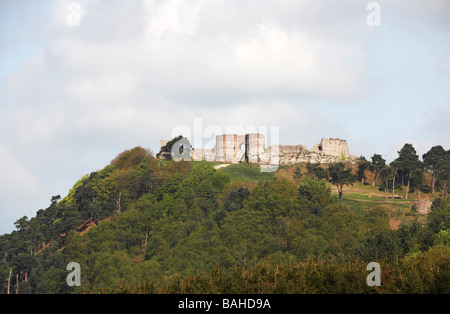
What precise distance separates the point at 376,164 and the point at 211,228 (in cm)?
3624

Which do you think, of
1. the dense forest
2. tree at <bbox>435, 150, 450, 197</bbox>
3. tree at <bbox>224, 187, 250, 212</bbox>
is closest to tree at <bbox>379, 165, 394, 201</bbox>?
the dense forest

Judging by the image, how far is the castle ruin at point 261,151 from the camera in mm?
104750

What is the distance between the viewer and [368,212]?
2662 inches

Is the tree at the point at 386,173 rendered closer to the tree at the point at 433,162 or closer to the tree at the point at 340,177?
the tree at the point at 340,177

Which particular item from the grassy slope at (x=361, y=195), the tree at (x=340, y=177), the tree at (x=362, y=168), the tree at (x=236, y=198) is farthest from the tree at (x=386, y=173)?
the tree at (x=236, y=198)

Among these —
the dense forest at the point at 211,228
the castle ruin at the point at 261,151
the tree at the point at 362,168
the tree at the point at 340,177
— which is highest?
the castle ruin at the point at 261,151

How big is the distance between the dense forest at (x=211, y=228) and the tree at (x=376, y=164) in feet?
1.60

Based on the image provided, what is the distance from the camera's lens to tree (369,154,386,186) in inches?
3648

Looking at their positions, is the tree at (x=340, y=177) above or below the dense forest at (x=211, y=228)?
above

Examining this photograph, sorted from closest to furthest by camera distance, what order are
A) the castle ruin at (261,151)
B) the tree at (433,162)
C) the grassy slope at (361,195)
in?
the grassy slope at (361,195), the tree at (433,162), the castle ruin at (261,151)

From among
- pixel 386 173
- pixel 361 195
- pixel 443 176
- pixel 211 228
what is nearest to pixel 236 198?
pixel 211 228
